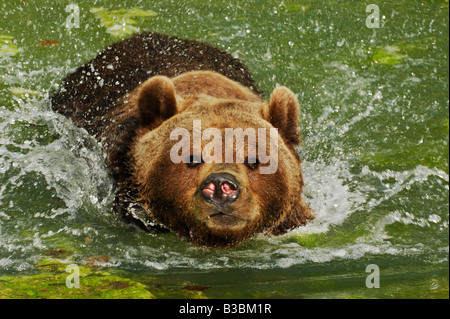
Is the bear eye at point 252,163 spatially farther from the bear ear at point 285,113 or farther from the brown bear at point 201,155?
the bear ear at point 285,113

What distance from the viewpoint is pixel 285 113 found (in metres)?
5.29

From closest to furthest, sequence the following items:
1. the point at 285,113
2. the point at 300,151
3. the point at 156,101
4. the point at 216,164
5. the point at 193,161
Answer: the point at 216,164
the point at 193,161
the point at 156,101
the point at 285,113
the point at 300,151

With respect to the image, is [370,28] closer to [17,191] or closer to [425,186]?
[425,186]

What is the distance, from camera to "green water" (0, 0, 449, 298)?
4.79 meters

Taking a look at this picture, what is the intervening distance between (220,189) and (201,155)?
0.47 m

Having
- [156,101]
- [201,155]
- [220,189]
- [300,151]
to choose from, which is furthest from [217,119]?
[300,151]

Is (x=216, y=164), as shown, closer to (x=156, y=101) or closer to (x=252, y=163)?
(x=252, y=163)

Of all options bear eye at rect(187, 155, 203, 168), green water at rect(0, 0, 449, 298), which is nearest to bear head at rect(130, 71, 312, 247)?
bear eye at rect(187, 155, 203, 168)

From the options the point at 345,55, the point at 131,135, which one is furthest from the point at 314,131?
the point at 131,135

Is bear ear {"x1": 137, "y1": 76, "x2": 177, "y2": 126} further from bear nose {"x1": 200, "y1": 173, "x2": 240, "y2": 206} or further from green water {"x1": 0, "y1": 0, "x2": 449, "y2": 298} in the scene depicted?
bear nose {"x1": 200, "y1": 173, "x2": 240, "y2": 206}

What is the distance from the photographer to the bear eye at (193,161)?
4.73 metres

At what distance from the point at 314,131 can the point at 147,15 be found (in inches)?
156

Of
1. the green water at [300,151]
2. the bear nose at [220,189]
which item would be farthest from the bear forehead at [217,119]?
the green water at [300,151]

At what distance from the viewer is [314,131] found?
7.50m
